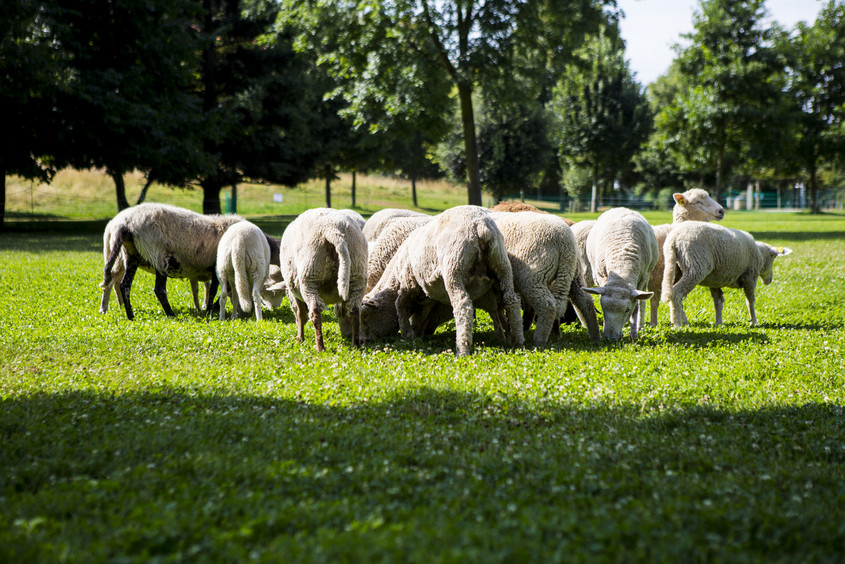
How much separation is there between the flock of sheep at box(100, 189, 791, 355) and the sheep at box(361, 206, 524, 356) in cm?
2

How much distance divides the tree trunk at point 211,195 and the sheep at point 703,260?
29.5 metres

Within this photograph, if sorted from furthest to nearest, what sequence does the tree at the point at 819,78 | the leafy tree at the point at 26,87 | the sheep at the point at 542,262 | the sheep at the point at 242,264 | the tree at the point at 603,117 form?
the tree at the point at 603,117, the tree at the point at 819,78, the leafy tree at the point at 26,87, the sheep at the point at 242,264, the sheep at the point at 542,262

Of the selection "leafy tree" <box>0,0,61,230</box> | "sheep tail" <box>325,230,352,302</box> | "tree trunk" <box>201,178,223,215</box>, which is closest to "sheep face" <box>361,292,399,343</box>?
"sheep tail" <box>325,230,352,302</box>

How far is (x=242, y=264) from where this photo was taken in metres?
11.2

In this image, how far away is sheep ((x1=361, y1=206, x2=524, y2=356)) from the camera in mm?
8297

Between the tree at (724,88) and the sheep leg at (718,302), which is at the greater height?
the tree at (724,88)

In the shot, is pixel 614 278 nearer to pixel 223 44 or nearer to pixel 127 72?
pixel 127 72

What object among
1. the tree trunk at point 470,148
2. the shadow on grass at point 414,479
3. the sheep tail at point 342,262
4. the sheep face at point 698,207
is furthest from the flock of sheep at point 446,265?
the tree trunk at point 470,148

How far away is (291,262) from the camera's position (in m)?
9.13

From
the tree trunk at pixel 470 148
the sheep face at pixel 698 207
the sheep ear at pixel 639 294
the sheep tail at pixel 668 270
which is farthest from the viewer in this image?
the tree trunk at pixel 470 148

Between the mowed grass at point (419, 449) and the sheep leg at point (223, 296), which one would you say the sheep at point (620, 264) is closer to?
the mowed grass at point (419, 449)

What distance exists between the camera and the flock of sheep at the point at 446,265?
858 cm

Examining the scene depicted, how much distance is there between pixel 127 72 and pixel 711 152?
29.4m

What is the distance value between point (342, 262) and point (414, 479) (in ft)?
14.3
